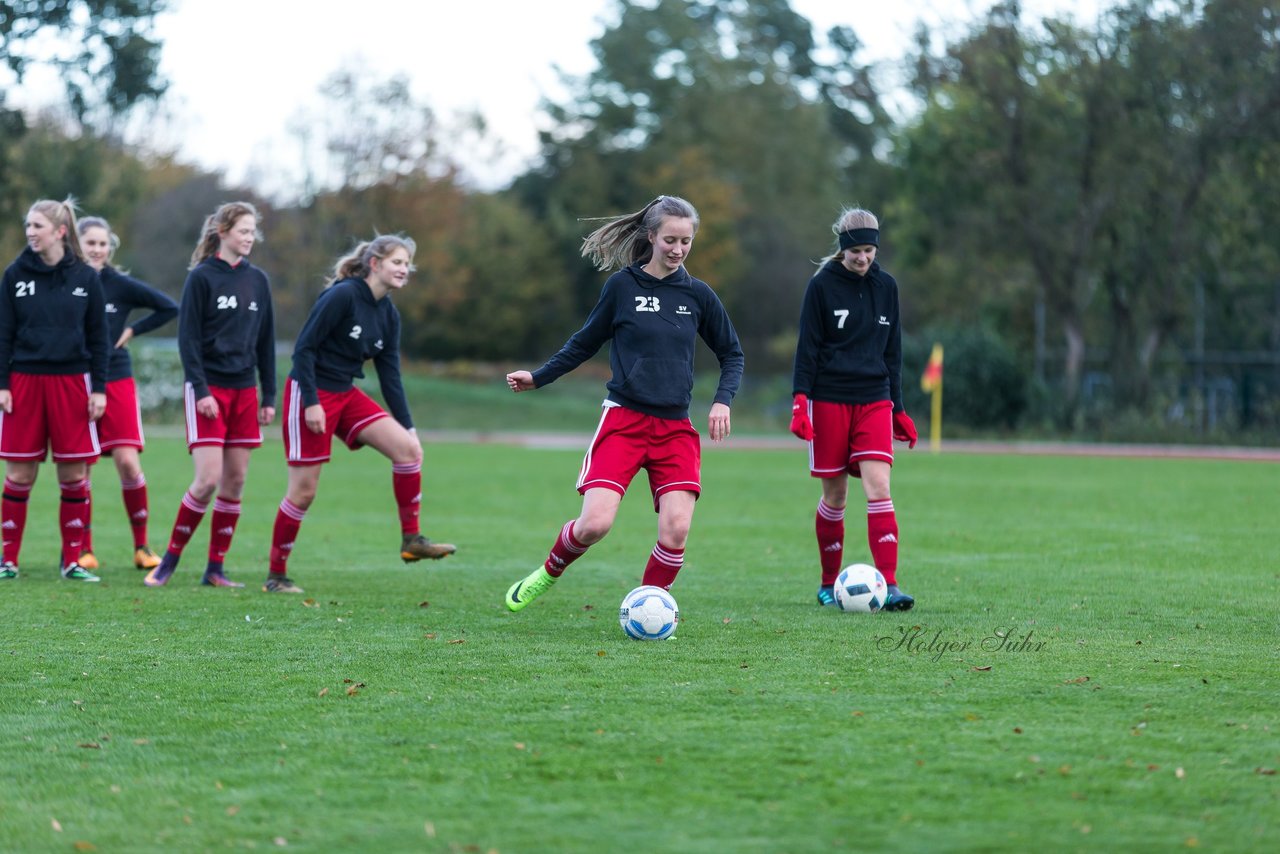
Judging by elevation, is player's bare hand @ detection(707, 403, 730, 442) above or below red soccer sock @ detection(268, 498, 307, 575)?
above

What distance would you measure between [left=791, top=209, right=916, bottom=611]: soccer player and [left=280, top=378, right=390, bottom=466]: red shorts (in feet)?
8.68

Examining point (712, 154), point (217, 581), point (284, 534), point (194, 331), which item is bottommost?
point (217, 581)

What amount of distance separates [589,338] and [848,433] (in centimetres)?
181

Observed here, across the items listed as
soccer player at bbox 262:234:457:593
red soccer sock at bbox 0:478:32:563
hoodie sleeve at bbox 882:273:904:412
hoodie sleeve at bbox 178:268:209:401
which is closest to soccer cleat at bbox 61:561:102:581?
red soccer sock at bbox 0:478:32:563

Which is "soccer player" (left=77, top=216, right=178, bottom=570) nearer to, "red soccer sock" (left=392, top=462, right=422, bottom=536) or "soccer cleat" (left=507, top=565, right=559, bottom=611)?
"red soccer sock" (left=392, top=462, right=422, bottom=536)

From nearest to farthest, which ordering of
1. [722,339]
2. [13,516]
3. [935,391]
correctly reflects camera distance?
[722,339], [13,516], [935,391]

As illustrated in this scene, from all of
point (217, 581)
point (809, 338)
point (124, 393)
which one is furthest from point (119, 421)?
point (809, 338)

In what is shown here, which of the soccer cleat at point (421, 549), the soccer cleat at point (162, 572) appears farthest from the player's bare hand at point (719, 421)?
the soccer cleat at point (162, 572)

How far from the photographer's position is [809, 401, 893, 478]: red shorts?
842 centimetres

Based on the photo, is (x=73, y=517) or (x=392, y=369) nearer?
(x=392, y=369)

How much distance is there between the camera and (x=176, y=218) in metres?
55.0

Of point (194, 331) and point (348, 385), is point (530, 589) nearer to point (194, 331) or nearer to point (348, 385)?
point (348, 385)

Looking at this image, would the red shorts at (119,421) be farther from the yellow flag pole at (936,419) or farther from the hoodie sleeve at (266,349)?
the yellow flag pole at (936,419)

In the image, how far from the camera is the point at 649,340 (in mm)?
7293
